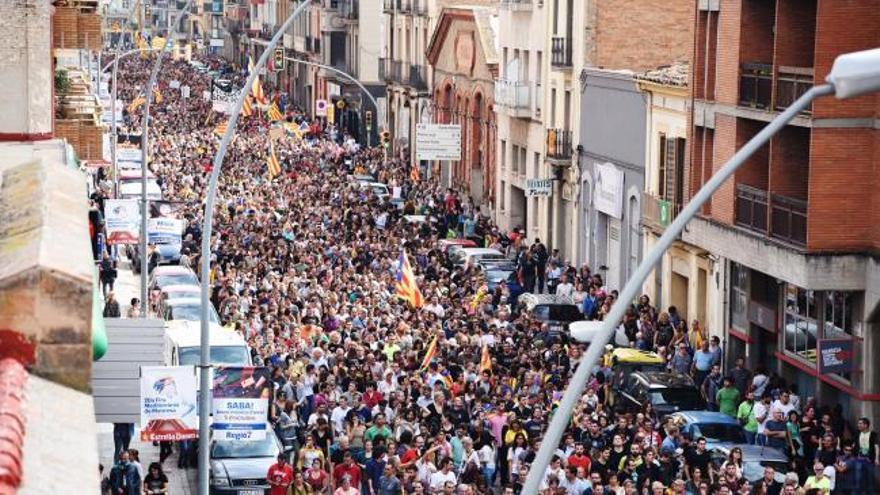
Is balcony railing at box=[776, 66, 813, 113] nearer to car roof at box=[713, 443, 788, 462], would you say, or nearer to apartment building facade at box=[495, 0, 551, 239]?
car roof at box=[713, 443, 788, 462]

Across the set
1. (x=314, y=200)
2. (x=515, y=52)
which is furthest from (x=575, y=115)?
(x=314, y=200)

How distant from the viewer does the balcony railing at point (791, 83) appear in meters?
32.5

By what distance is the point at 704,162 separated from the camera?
39312 mm

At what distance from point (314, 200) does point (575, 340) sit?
95.9ft

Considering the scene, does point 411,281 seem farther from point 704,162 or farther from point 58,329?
point 58,329

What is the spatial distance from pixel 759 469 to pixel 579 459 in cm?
253

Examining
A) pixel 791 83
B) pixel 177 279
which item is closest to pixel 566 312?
pixel 177 279

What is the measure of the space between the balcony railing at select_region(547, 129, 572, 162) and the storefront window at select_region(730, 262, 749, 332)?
57.0 feet

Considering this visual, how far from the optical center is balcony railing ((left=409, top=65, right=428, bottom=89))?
84.9m

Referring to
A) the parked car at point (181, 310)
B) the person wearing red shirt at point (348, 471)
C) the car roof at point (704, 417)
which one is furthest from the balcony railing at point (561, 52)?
the person wearing red shirt at point (348, 471)

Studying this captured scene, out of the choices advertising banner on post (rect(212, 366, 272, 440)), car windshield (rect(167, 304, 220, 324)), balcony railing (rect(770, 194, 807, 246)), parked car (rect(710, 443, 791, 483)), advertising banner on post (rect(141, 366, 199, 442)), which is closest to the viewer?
advertising banner on post (rect(141, 366, 199, 442))

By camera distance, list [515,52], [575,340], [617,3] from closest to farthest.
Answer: [575,340]
[617,3]
[515,52]

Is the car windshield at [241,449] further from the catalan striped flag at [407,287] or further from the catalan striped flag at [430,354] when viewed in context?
the catalan striped flag at [407,287]

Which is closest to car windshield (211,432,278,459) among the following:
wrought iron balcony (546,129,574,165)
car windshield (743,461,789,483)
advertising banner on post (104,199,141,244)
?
car windshield (743,461,789,483)
